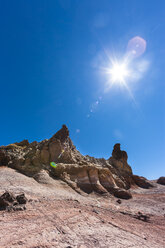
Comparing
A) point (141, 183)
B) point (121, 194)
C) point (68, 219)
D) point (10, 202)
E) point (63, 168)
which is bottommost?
point (68, 219)

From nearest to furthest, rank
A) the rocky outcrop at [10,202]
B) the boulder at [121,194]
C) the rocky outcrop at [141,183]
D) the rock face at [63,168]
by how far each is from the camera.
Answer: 1. the rocky outcrop at [10,202]
2. the rock face at [63,168]
3. the boulder at [121,194]
4. the rocky outcrop at [141,183]

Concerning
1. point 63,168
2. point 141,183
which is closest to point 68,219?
point 63,168

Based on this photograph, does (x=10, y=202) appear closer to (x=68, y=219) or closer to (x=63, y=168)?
(x=68, y=219)

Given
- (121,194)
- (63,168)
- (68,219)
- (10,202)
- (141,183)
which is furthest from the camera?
(141,183)

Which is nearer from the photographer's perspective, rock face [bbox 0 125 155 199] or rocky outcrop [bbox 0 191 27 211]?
rocky outcrop [bbox 0 191 27 211]

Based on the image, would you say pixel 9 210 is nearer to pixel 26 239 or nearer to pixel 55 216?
pixel 55 216

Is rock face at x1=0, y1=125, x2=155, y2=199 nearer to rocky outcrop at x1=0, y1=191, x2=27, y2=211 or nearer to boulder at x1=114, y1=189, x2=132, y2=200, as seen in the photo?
boulder at x1=114, y1=189, x2=132, y2=200

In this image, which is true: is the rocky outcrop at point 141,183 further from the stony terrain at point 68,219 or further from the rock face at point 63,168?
the stony terrain at point 68,219

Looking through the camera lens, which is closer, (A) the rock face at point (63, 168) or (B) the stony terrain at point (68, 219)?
(B) the stony terrain at point (68, 219)

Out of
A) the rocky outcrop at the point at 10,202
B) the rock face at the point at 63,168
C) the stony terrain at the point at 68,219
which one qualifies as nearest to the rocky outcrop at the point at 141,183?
the rock face at the point at 63,168

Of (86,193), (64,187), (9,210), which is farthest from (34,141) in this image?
(9,210)

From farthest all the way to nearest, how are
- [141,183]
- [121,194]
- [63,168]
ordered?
[141,183], [121,194], [63,168]

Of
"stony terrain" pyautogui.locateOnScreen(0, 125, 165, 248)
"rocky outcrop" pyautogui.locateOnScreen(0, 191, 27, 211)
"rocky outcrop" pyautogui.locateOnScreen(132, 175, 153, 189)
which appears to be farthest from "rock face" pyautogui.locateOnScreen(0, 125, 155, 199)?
"rocky outcrop" pyautogui.locateOnScreen(132, 175, 153, 189)

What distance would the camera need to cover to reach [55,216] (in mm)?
7391
